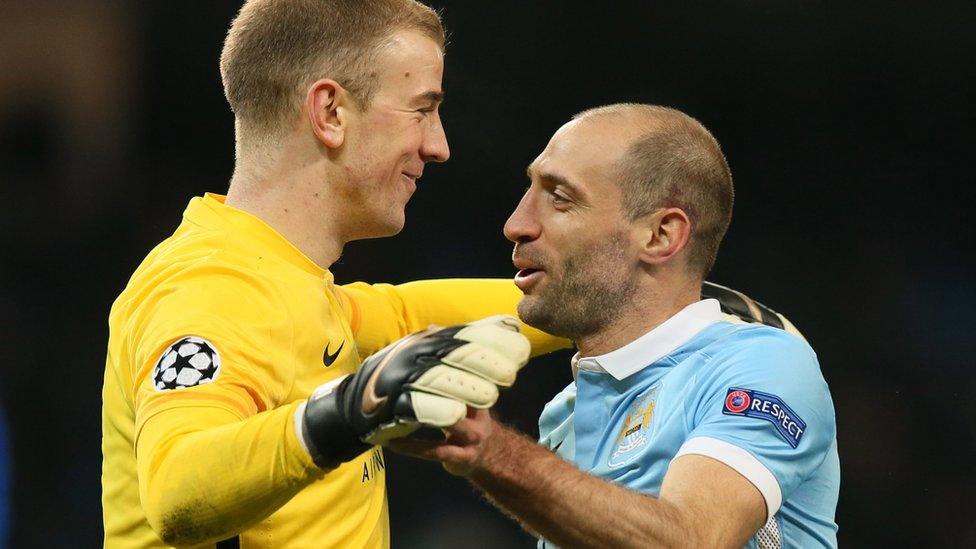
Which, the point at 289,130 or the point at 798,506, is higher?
the point at 289,130

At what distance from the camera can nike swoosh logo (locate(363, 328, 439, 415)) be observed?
4.54ft

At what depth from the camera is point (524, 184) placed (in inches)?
162

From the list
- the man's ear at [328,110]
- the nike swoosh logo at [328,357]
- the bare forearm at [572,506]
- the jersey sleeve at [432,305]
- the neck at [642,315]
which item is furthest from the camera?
the jersey sleeve at [432,305]

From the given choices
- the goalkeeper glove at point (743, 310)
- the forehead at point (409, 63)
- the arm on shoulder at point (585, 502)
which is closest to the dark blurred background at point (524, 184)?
the goalkeeper glove at point (743, 310)

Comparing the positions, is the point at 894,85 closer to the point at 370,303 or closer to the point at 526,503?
the point at 370,303

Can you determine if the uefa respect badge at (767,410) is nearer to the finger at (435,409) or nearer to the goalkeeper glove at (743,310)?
the goalkeeper glove at (743,310)

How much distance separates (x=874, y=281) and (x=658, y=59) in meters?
1.06

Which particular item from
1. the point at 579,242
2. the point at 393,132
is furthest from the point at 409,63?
the point at 579,242

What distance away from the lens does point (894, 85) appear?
13.5 ft

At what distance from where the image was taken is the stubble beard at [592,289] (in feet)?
7.23

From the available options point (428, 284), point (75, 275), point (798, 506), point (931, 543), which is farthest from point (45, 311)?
point (931, 543)

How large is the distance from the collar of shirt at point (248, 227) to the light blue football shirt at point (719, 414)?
567mm

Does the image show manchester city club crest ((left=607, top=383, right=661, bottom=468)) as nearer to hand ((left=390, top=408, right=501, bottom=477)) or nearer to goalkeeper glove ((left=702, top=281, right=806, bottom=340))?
goalkeeper glove ((left=702, top=281, right=806, bottom=340))

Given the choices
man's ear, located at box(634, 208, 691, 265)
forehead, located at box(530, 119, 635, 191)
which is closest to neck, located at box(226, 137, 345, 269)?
forehead, located at box(530, 119, 635, 191)
